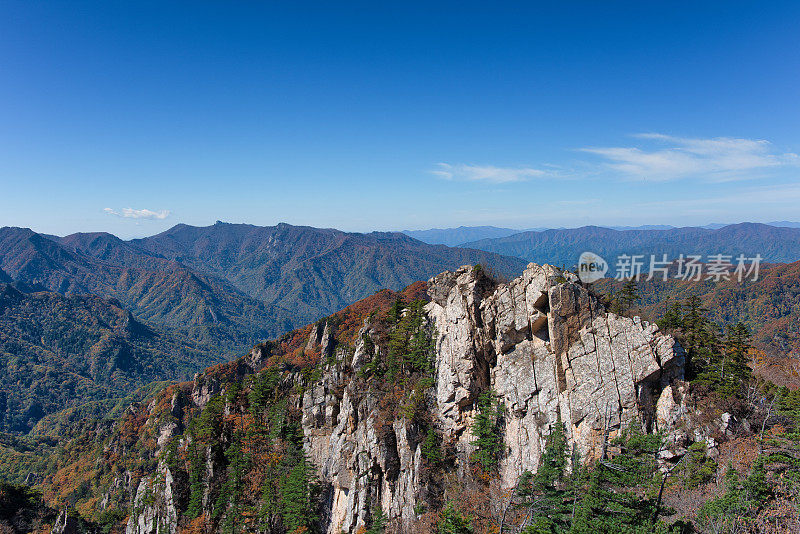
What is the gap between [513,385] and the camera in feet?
123

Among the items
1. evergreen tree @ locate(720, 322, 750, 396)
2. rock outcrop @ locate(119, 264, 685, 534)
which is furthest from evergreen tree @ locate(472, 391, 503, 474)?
evergreen tree @ locate(720, 322, 750, 396)

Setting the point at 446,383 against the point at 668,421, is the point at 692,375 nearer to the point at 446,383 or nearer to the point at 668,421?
the point at 668,421

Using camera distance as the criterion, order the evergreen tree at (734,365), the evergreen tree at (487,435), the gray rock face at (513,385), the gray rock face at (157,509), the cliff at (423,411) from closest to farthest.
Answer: the evergreen tree at (734,365)
the gray rock face at (513,385)
the cliff at (423,411)
the evergreen tree at (487,435)
the gray rock face at (157,509)

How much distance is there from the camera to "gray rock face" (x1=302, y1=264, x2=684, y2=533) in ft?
107

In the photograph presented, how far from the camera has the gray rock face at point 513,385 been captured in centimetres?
3262

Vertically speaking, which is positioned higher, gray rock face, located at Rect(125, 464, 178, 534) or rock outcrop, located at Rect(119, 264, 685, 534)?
rock outcrop, located at Rect(119, 264, 685, 534)

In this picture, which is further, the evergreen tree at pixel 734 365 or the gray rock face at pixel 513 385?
the gray rock face at pixel 513 385

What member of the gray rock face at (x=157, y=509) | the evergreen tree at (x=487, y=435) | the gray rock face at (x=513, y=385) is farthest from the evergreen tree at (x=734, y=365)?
the gray rock face at (x=157, y=509)

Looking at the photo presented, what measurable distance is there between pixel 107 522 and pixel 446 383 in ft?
233

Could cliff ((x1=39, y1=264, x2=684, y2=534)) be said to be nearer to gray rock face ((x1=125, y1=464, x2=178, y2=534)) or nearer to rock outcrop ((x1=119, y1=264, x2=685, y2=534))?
rock outcrop ((x1=119, y1=264, x2=685, y2=534))

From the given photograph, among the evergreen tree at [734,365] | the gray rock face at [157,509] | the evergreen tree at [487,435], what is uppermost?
the evergreen tree at [734,365]

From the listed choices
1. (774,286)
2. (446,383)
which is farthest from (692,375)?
(774,286)

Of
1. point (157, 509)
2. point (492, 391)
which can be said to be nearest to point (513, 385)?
point (492, 391)

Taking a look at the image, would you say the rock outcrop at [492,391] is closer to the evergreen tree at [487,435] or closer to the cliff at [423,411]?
the cliff at [423,411]
